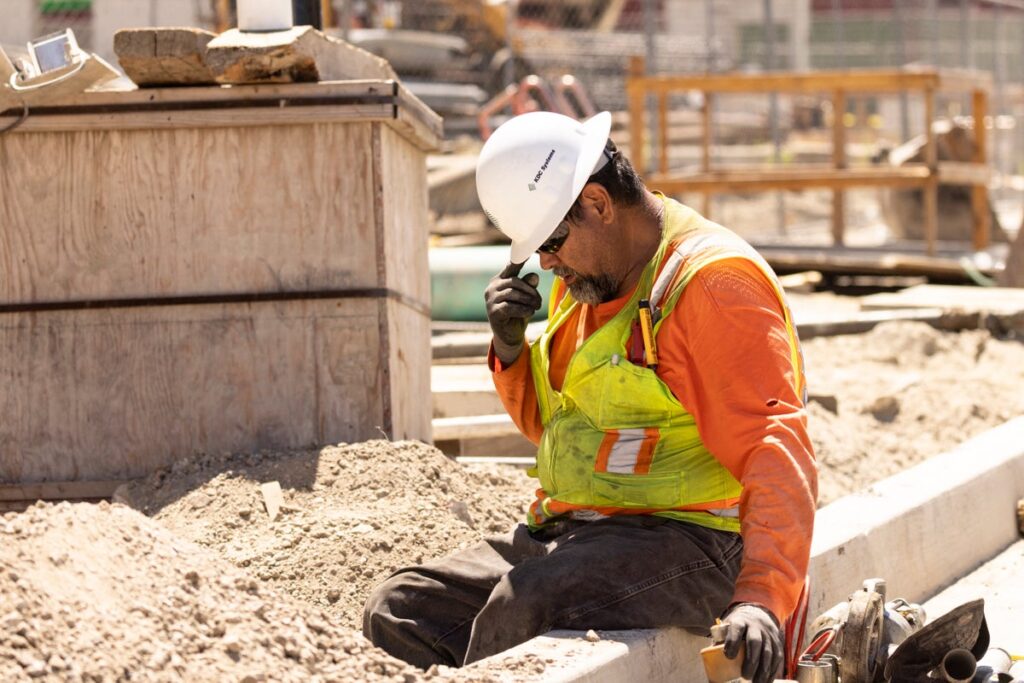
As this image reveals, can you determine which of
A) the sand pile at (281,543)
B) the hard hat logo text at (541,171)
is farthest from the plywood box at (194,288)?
the hard hat logo text at (541,171)

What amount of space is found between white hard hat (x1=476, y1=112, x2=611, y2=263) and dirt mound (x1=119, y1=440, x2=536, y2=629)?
131cm

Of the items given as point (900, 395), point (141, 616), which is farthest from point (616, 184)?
point (900, 395)

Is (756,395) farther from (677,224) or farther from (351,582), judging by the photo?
(351,582)

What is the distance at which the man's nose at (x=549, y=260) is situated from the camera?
421 centimetres

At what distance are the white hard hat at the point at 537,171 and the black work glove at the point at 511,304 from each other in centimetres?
14

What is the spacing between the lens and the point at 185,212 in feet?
19.5

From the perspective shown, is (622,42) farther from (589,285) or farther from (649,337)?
(649,337)

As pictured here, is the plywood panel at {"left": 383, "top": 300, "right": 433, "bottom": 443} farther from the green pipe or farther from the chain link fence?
the chain link fence

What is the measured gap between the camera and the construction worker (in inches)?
151

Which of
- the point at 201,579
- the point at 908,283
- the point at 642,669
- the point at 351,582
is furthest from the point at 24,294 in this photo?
the point at 908,283

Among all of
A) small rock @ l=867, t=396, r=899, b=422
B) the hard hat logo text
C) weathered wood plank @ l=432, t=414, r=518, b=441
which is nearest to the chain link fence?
small rock @ l=867, t=396, r=899, b=422

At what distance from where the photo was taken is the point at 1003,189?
19.3 m

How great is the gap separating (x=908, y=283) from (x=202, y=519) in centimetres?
909

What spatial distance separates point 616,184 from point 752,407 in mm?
780
